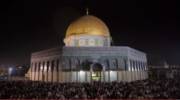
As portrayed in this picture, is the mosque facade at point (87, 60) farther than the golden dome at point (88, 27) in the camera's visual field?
No

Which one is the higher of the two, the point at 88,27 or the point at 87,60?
the point at 88,27

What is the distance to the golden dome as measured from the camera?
1145 inches

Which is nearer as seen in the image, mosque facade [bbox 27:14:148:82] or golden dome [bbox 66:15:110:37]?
mosque facade [bbox 27:14:148:82]

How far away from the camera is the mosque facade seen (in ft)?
80.7

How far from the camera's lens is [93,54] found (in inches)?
1003

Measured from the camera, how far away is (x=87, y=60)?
25094 millimetres

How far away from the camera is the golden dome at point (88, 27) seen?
29078 millimetres

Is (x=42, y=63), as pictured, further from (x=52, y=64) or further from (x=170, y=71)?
(x=170, y=71)

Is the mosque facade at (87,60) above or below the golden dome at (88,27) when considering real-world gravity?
below

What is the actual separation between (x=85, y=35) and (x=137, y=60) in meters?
8.58

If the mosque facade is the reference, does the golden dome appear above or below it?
above

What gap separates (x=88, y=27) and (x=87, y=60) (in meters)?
5.81

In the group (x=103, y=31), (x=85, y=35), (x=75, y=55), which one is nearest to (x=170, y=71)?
(x=103, y=31)

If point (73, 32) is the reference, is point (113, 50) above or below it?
below
